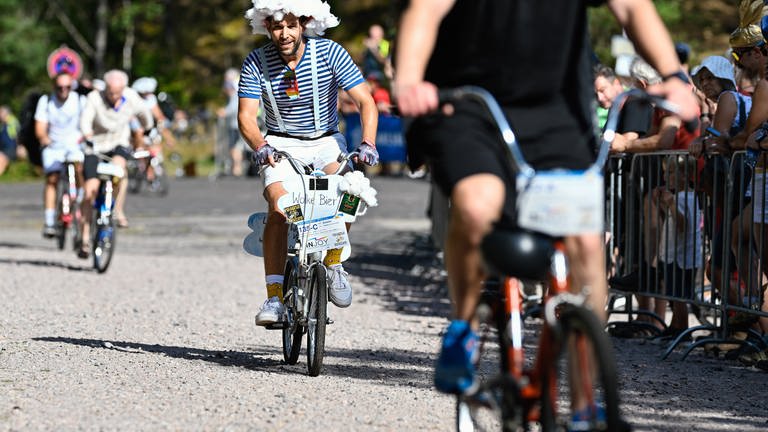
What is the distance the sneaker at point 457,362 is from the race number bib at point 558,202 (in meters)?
0.43

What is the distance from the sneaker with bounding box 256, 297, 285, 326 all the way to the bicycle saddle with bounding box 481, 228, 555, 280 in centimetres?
319

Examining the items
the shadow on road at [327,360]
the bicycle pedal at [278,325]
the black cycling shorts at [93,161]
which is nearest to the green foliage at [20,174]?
the black cycling shorts at [93,161]

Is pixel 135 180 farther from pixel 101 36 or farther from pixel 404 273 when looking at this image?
pixel 101 36

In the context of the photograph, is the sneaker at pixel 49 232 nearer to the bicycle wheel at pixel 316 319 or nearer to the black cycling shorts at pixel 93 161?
→ the black cycling shorts at pixel 93 161

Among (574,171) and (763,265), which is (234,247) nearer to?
(763,265)

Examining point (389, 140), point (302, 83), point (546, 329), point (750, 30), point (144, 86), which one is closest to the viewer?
point (546, 329)

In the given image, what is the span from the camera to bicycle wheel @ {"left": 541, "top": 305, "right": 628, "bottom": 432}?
12.9ft

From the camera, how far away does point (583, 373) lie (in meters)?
4.10

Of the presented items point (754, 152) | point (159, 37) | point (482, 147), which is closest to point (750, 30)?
point (754, 152)

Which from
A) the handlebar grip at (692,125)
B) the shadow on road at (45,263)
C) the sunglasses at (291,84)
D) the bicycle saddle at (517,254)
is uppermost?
the sunglasses at (291,84)

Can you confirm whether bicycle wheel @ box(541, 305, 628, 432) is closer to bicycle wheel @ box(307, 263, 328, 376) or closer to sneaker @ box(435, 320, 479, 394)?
sneaker @ box(435, 320, 479, 394)

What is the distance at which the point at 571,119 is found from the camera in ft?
15.4

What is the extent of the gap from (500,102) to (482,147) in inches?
9.2

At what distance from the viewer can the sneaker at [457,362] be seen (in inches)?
176
